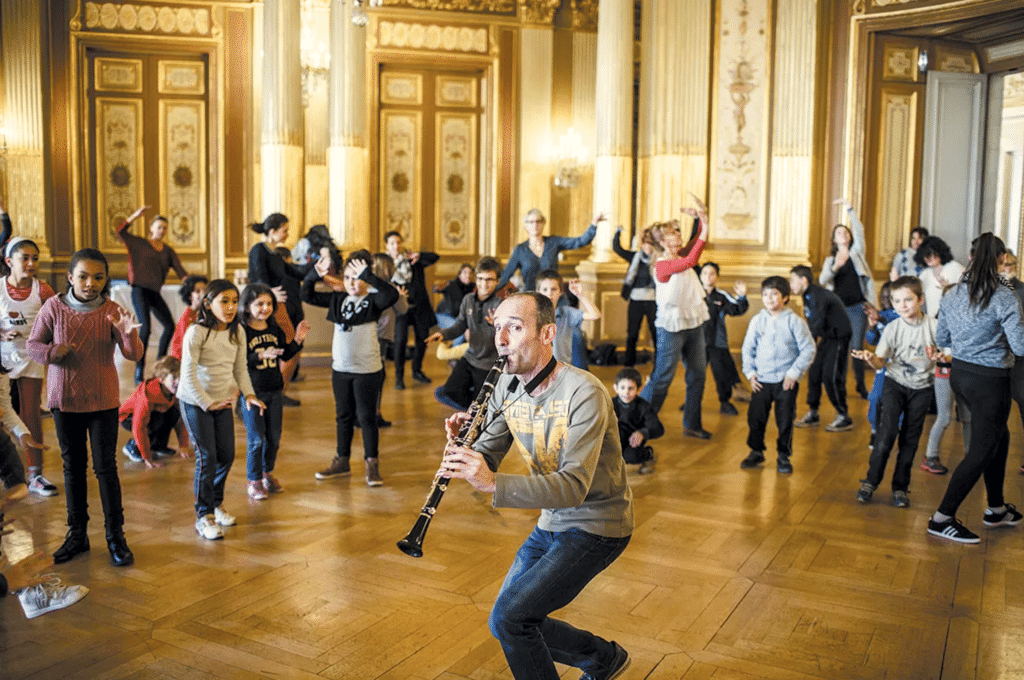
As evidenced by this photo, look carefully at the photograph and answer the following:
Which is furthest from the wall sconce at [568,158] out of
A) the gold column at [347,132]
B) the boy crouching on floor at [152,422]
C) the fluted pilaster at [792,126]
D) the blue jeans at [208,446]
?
the blue jeans at [208,446]

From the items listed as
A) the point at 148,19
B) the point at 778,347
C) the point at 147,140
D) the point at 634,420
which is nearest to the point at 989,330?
the point at 778,347

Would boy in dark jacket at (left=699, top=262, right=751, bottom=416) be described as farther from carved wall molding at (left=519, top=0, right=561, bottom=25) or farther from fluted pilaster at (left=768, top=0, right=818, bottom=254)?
carved wall molding at (left=519, top=0, right=561, bottom=25)

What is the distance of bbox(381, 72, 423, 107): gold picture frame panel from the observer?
1336 centimetres

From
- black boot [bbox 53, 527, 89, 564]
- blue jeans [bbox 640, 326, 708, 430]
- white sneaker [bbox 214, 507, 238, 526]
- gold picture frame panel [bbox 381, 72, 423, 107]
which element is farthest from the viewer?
gold picture frame panel [bbox 381, 72, 423, 107]

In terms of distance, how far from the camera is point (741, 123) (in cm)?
1135

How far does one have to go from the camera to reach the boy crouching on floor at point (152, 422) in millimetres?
6129

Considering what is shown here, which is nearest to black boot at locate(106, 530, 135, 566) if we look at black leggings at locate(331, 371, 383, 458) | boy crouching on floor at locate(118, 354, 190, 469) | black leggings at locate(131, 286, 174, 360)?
boy crouching on floor at locate(118, 354, 190, 469)

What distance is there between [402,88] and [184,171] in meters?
3.07

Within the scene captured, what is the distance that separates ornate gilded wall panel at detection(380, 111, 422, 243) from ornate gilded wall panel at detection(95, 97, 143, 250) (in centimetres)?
316

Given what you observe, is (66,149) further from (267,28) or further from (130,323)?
(130,323)

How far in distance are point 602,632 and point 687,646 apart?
32cm

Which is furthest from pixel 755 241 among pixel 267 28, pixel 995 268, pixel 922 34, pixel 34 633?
pixel 34 633

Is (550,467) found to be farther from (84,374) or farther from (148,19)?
(148,19)

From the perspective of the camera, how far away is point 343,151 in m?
12.1
